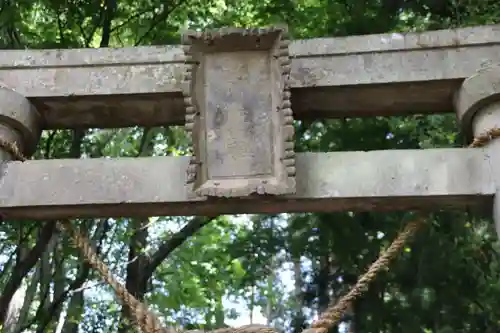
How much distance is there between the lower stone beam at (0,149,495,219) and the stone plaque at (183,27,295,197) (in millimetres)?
89

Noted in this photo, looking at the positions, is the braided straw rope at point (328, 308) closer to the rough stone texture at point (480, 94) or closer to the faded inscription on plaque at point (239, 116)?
the rough stone texture at point (480, 94)

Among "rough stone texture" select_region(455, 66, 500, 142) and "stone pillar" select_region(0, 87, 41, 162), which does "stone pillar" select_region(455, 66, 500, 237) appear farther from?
"stone pillar" select_region(0, 87, 41, 162)

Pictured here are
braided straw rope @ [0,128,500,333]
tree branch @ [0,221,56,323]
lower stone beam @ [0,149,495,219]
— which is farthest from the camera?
tree branch @ [0,221,56,323]

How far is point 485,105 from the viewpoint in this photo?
2883mm

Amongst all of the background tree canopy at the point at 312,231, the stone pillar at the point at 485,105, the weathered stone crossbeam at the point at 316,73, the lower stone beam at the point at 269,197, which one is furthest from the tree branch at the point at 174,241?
the stone pillar at the point at 485,105

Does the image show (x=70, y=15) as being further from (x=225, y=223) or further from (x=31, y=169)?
(x=225, y=223)

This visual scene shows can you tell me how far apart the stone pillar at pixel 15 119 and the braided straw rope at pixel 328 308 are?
0.07m

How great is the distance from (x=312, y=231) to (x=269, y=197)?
6.89ft

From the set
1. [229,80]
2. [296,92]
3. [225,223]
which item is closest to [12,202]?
[229,80]

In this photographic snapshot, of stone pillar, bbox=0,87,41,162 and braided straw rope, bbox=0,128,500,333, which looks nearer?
braided straw rope, bbox=0,128,500,333

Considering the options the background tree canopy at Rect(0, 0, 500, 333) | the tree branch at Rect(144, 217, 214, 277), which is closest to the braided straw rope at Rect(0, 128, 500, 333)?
the background tree canopy at Rect(0, 0, 500, 333)

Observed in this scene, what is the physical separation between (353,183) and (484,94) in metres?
0.67

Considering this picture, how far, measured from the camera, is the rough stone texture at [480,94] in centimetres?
282

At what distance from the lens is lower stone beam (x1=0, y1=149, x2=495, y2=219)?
9.04ft
